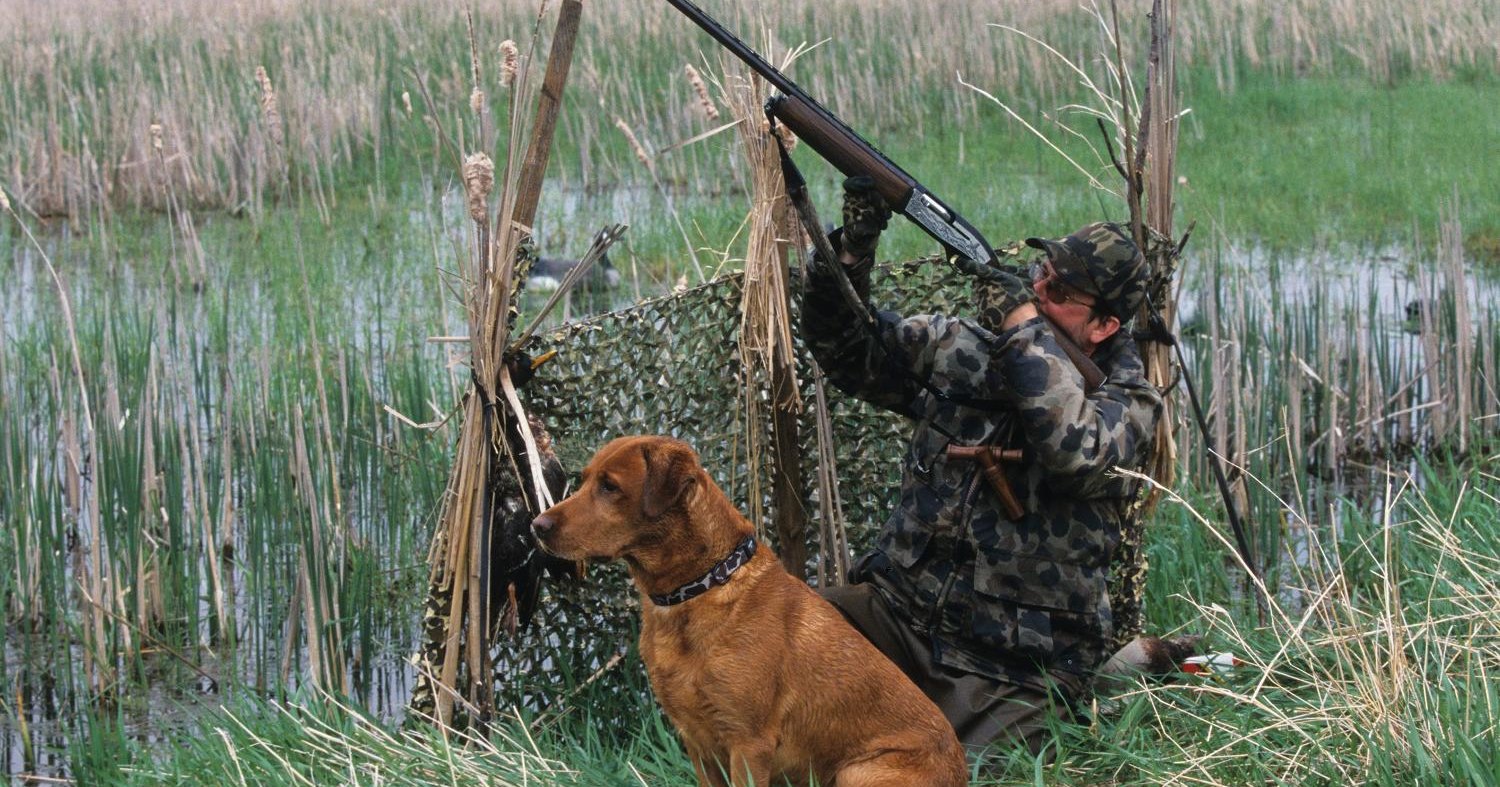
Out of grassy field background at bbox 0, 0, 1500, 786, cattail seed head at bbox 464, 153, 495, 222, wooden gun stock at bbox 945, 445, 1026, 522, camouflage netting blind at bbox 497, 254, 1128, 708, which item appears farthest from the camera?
camouflage netting blind at bbox 497, 254, 1128, 708

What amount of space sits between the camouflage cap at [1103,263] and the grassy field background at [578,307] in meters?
0.61

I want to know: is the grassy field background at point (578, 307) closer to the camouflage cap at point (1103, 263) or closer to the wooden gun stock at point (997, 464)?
the wooden gun stock at point (997, 464)

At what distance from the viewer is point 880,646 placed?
406cm

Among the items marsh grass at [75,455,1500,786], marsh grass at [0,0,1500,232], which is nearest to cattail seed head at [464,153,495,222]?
marsh grass at [75,455,1500,786]

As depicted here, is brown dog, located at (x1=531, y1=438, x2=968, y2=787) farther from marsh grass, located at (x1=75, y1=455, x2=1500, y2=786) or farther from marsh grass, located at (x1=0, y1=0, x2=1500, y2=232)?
marsh grass, located at (x1=0, y1=0, x2=1500, y2=232)

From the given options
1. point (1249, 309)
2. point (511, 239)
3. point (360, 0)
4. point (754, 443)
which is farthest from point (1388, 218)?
point (360, 0)

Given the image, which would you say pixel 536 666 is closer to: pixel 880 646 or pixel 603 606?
pixel 603 606

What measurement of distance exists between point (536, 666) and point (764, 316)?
110cm

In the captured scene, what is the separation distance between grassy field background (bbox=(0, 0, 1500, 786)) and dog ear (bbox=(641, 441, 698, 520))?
2.20ft

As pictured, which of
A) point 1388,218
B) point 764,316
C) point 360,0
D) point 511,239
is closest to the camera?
point 511,239

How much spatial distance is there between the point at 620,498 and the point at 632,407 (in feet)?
3.41

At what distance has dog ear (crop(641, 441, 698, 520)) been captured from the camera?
326 centimetres

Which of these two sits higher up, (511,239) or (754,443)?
(511,239)

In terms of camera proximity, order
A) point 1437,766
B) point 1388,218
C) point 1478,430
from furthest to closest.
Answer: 1. point 1388,218
2. point 1478,430
3. point 1437,766
